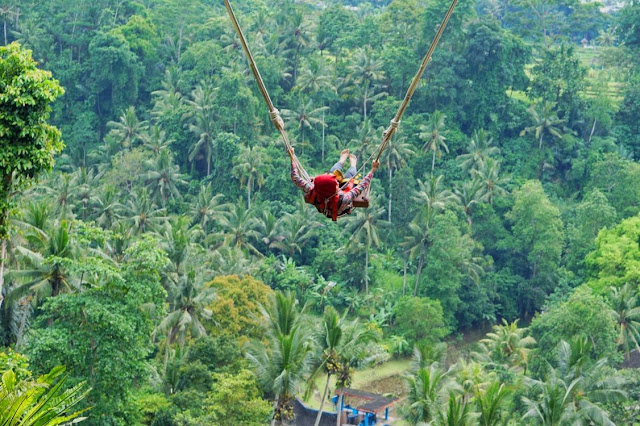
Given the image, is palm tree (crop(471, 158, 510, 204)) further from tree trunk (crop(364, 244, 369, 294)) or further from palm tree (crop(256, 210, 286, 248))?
palm tree (crop(256, 210, 286, 248))

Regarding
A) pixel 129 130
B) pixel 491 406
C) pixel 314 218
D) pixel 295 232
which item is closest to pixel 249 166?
pixel 314 218

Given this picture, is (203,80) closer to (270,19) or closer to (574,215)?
(270,19)

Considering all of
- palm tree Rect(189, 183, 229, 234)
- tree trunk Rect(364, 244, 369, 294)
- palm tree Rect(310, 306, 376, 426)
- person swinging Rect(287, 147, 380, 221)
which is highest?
person swinging Rect(287, 147, 380, 221)

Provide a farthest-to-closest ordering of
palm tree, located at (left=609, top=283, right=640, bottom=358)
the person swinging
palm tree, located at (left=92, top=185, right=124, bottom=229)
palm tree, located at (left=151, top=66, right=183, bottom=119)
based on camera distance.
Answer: palm tree, located at (left=151, top=66, right=183, bottom=119), palm tree, located at (left=92, top=185, right=124, bottom=229), palm tree, located at (left=609, top=283, right=640, bottom=358), the person swinging

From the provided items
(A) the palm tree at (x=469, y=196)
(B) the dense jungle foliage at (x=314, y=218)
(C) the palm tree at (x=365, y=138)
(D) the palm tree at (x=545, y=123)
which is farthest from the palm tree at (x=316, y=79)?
(D) the palm tree at (x=545, y=123)

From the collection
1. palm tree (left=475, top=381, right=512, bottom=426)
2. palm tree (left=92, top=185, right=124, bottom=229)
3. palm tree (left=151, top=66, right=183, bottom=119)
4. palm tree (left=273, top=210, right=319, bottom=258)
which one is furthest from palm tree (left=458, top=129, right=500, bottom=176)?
palm tree (left=475, top=381, right=512, bottom=426)

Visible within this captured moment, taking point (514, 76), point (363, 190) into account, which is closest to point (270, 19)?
point (514, 76)
